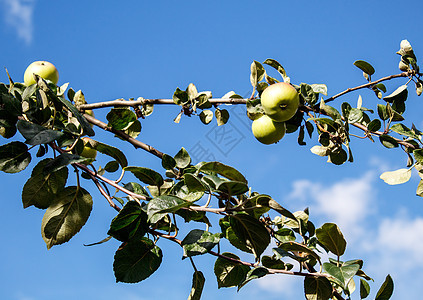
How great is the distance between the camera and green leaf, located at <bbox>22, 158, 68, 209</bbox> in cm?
135

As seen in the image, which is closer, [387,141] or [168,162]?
[168,162]

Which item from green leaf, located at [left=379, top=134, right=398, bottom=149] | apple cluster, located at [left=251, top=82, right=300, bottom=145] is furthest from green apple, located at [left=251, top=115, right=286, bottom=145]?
green leaf, located at [left=379, top=134, right=398, bottom=149]

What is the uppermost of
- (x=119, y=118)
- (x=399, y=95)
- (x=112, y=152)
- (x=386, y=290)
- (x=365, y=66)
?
(x=365, y=66)

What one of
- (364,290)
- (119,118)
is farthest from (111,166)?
(364,290)

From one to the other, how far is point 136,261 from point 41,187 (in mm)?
394

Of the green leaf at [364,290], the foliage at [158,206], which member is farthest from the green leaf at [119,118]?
the green leaf at [364,290]

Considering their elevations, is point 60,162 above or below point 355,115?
below

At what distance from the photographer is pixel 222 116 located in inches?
80.0

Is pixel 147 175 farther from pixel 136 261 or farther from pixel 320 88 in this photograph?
pixel 320 88

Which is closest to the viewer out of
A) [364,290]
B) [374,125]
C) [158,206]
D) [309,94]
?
[158,206]

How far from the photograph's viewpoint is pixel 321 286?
1324 millimetres

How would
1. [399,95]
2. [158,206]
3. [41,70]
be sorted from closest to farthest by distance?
[158,206] < [399,95] < [41,70]

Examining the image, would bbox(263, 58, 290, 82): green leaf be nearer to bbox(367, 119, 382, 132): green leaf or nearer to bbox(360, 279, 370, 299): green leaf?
bbox(367, 119, 382, 132): green leaf

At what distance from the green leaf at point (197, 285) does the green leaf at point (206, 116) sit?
2.57 feet
